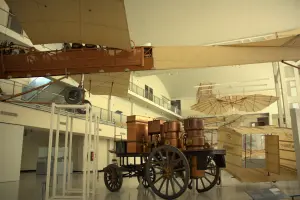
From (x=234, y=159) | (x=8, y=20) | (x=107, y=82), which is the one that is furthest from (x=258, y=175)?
(x=8, y=20)

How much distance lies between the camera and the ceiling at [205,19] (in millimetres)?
14109

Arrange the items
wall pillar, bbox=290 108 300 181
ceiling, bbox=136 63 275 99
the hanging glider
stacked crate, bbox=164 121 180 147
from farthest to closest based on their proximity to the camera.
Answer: ceiling, bbox=136 63 275 99
the hanging glider
stacked crate, bbox=164 121 180 147
wall pillar, bbox=290 108 300 181

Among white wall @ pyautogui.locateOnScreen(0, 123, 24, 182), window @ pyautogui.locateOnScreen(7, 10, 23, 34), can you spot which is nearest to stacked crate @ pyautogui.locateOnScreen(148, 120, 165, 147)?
white wall @ pyautogui.locateOnScreen(0, 123, 24, 182)

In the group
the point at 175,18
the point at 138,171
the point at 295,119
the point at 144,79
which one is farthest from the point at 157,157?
the point at 144,79

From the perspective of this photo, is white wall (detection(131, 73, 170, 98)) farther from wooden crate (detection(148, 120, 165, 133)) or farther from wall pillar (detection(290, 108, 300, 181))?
wall pillar (detection(290, 108, 300, 181))

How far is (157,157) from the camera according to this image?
4.73 meters

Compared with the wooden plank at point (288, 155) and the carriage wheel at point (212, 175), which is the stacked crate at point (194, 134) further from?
the wooden plank at point (288, 155)

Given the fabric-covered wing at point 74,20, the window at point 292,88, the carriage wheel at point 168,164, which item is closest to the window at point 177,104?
the window at point 292,88

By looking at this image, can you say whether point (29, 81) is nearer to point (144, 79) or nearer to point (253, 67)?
point (144, 79)

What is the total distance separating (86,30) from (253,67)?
22.5m

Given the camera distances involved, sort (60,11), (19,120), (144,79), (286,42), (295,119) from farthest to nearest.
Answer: (144,79) → (19,120) → (286,42) → (60,11) → (295,119)

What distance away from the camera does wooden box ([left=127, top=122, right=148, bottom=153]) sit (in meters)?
5.57

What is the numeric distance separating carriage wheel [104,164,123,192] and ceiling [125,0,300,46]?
10764 mm

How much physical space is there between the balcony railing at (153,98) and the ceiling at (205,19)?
7.04 metres
